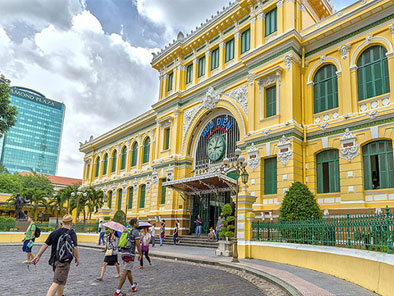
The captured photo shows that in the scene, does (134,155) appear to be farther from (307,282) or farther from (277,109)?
(307,282)

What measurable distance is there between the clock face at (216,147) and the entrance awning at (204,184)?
85.6 inches

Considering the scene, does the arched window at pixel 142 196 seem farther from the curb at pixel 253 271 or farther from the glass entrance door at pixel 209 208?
the curb at pixel 253 271

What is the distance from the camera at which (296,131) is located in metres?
17.3

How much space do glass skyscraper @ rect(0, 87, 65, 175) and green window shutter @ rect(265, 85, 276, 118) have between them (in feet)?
357

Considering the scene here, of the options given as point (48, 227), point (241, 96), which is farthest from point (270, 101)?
point (48, 227)

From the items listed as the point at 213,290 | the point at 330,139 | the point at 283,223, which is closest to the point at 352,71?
the point at 330,139

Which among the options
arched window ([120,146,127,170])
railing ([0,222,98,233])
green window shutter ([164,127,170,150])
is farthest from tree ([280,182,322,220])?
arched window ([120,146,127,170])

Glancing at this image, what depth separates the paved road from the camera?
7555 millimetres

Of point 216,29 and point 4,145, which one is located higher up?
point 4,145

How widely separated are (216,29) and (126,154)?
1727 cm

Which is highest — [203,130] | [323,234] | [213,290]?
[203,130]

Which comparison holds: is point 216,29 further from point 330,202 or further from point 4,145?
point 4,145

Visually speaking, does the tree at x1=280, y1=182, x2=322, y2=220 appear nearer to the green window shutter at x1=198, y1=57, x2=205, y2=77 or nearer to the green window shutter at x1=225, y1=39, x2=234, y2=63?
the green window shutter at x1=225, y1=39, x2=234, y2=63

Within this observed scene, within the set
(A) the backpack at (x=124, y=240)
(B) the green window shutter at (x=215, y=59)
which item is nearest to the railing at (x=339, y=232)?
(A) the backpack at (x=124, y=240)
